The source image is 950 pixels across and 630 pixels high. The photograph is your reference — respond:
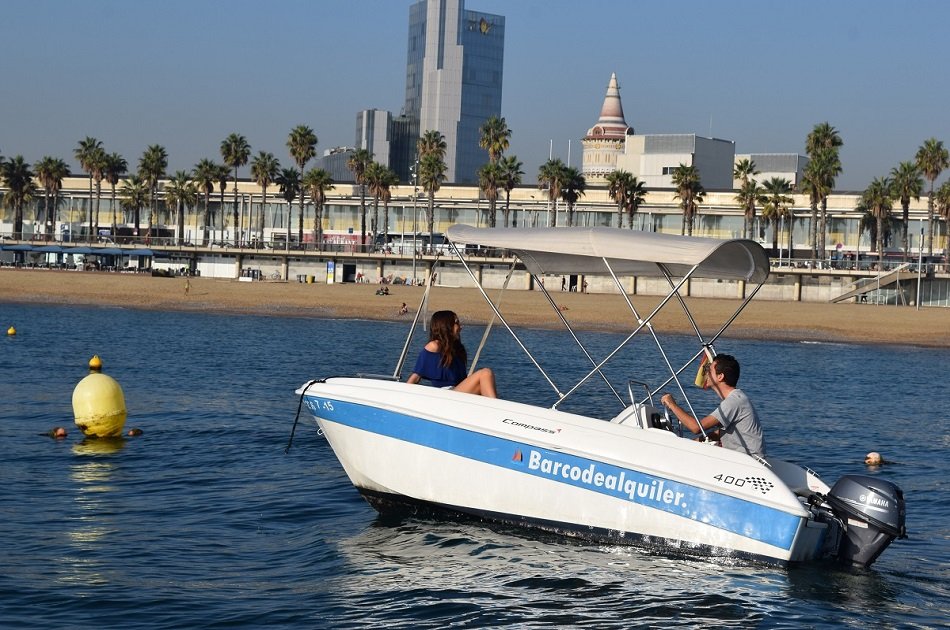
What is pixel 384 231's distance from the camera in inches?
4225

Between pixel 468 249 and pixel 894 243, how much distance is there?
35256 millimetres

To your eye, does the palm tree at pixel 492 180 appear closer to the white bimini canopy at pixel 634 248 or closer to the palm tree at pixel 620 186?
the palm tree at pixel 620 186

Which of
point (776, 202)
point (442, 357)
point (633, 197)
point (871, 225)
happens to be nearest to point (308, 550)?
point (442, 357)

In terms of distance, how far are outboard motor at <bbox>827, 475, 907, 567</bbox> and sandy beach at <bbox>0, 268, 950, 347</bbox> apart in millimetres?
43325

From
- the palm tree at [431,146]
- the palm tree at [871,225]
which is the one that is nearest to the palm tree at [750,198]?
the palm tree at [871,225]

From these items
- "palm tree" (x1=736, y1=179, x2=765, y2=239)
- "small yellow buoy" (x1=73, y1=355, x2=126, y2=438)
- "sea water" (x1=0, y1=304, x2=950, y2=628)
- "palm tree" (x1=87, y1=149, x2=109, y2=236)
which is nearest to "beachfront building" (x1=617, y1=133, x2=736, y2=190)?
"palm tree" (x1=736, y1=179, x2=765, y2=239)

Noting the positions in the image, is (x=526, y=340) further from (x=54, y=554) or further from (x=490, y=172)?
(x=490, y=172)

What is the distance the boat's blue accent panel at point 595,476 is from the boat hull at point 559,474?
0.01m

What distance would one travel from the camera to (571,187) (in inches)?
3674

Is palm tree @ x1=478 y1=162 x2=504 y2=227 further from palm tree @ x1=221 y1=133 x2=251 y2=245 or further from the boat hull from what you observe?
the boat hull

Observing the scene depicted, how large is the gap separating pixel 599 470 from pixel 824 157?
256ft

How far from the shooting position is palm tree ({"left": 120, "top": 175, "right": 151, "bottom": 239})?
350 ft

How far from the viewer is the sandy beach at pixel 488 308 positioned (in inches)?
Answer: 2219

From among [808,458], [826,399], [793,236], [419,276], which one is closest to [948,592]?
[808,458]
